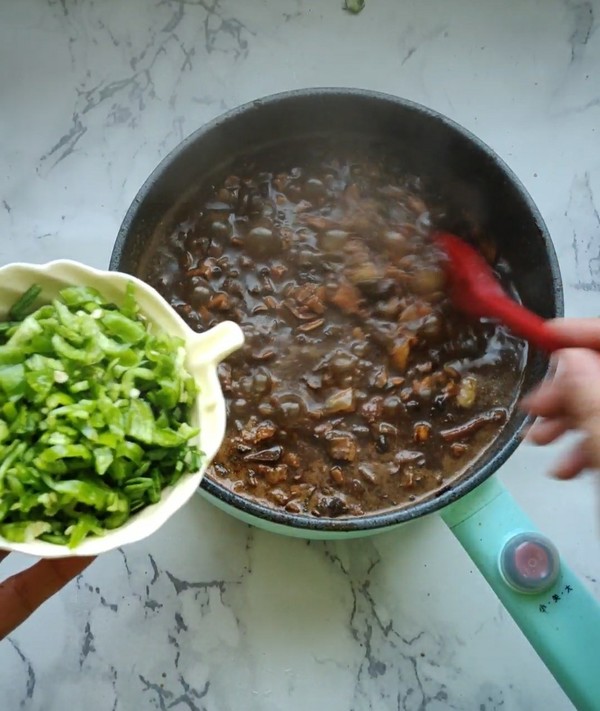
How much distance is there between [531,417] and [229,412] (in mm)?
401

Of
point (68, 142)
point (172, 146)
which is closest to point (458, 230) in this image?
point (172, 146)

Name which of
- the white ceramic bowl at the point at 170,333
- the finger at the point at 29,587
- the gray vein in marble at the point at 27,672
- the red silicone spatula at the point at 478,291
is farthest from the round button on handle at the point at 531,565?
the gray vein in marble at the point at 27,672

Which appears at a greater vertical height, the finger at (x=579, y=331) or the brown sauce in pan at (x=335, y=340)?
the finger at (x=579, y=331)

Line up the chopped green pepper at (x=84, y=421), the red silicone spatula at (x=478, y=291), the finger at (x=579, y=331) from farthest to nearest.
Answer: the red silicone spatula at (x=478, y=291), the finger at (x=579, y=331), the chopped green pepper at (x=84, y=421)

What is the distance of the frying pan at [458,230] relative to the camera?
109 cm

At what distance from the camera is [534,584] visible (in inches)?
43.3

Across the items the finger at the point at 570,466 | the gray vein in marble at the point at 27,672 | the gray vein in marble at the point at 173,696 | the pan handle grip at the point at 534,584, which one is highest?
the finger at the point at 570,466

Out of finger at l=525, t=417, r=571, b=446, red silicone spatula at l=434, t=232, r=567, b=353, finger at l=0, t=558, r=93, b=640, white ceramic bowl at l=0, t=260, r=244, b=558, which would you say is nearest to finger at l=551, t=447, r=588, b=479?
finger at l=525, t=417, r=571, b=446

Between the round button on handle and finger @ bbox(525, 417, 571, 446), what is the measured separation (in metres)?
0.13

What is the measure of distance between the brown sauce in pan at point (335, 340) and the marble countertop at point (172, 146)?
121mm

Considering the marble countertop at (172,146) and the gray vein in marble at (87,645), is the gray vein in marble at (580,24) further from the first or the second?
the gray vein in marble at (87,645)

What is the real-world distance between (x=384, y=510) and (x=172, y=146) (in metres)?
0.65

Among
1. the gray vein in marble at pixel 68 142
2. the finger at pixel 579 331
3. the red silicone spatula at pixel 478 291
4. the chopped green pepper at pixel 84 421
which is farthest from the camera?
the gray vein in marble at pixel 68 142

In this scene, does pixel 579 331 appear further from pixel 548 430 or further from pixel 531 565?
pixel 531 565
